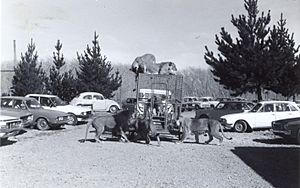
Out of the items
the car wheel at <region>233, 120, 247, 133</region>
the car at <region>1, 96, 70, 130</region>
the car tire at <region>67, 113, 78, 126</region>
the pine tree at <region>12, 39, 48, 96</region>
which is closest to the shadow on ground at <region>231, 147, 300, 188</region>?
the car wheel at <region>233, 120, 247, 133</region>

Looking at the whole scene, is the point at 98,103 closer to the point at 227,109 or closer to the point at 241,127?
the point at 227,109

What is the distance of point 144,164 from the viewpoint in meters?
9.42

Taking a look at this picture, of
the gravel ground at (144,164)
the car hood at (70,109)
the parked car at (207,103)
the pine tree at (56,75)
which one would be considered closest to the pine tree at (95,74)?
the pine tree at (56,75)

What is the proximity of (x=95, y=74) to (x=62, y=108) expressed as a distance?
15.3 metres

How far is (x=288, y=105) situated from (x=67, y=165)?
12019 millimetres

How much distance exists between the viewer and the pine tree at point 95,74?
3541 cm

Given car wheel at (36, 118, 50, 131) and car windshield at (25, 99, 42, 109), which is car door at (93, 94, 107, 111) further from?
car wheel at (36, 118, 50, 131)

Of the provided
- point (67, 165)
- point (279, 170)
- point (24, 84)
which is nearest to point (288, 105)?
point (279, 170)

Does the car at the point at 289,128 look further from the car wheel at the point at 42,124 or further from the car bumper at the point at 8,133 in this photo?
the car wheel at the point at 42,124

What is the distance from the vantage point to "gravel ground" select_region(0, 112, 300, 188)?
7.41 m

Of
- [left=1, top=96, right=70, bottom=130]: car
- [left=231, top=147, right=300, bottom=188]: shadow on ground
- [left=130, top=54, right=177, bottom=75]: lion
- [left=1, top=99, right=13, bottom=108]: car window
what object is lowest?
[left=231, top=147, right=300, bottom=188]: shadow on ground

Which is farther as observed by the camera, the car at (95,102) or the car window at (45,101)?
the car at (95,102)

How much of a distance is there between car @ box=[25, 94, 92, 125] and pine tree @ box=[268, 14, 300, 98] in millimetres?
11972

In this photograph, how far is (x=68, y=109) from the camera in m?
21.2
